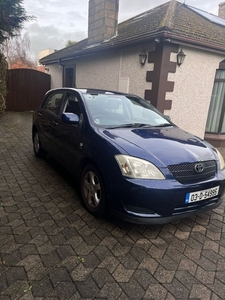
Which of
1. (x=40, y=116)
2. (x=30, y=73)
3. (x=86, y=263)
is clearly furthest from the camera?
(x=30, y=73)

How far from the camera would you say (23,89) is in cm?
1276

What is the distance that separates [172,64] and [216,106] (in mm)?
2702

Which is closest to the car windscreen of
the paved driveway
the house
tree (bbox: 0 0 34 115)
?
the paved driveway

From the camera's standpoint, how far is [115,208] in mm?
2518

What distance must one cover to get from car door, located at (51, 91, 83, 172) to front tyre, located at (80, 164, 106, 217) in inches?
14.1

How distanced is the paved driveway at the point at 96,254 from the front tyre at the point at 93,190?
0.14 metres

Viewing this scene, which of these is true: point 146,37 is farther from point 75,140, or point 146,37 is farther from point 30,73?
point 30,73

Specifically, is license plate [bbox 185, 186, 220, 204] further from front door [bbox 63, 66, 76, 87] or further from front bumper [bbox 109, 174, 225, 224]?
front door [bbox 63, 66, 76, 87]

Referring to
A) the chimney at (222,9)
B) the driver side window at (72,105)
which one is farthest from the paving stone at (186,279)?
the chimney at (222,9)

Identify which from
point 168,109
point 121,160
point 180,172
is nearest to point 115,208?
point 121,160

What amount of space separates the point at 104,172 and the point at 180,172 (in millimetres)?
822

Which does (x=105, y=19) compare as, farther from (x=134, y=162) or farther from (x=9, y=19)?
(x=134, y=162)

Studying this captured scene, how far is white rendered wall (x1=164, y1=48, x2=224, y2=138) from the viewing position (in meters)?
6.63

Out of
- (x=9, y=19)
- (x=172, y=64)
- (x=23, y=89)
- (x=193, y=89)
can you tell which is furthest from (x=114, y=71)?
(x=23, y=89)
